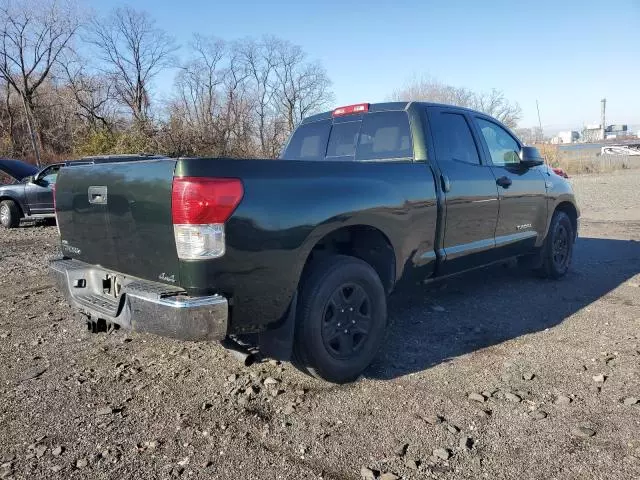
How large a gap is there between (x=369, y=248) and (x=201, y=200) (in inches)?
60.6

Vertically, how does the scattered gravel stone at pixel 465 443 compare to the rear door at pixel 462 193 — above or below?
below

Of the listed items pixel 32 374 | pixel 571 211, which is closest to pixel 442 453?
pixel 32 374

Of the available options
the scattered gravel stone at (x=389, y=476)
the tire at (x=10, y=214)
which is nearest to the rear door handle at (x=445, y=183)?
the scattered gravel stone at (x=389, y=476)

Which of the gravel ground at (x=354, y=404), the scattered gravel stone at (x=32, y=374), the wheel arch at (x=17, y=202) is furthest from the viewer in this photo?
the wheel arch at (x=17, y=202)

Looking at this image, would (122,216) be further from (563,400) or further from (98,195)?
(563,400)

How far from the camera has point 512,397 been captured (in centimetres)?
311

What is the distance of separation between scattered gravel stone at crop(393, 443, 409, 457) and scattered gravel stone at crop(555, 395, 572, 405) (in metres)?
1.09

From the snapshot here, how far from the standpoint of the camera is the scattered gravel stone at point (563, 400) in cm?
303

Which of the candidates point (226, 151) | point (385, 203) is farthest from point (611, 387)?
point (226, 151)

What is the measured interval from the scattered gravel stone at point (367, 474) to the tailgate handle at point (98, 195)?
2173mm

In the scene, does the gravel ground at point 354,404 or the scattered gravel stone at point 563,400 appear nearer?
the gravel ground at point 354,404

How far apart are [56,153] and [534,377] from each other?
110 ft

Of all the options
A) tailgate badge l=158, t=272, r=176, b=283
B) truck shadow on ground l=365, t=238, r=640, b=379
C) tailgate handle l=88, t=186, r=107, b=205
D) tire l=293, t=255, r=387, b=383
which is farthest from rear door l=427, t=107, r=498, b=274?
tailgate handle l=88, t=186, r=107, b=205

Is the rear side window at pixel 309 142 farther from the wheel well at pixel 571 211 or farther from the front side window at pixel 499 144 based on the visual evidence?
the wheel well at pixel 571 211
